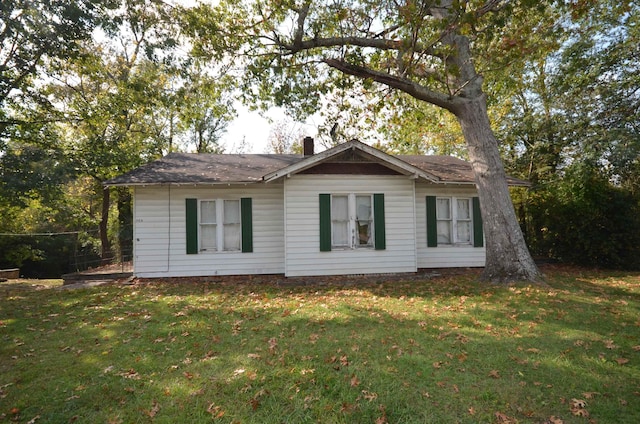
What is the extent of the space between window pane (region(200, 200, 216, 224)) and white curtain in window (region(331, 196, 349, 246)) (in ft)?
13.4

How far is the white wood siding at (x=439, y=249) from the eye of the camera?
42.0ft

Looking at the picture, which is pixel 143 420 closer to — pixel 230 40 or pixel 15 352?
pixel 15 352

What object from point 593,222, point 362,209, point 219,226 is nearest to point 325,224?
point 362,209

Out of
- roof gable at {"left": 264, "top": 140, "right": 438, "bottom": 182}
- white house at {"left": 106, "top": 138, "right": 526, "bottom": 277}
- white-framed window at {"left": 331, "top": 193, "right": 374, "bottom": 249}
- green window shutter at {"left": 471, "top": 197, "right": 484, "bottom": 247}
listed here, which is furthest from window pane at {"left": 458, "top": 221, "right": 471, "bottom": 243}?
white-framed window at {"left": 331, "top": 193, "right": 374, "bottom": 249}

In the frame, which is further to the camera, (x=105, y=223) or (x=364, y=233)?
(x=105, y=223)

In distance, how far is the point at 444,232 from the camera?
1309cm

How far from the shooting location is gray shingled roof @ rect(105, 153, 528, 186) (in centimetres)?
1112

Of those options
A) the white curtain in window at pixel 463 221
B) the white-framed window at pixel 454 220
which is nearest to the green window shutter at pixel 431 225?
the white-framed window at pixel 454 220

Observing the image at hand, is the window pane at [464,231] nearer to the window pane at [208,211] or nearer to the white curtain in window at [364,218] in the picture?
the white curtain in window at [364,218]

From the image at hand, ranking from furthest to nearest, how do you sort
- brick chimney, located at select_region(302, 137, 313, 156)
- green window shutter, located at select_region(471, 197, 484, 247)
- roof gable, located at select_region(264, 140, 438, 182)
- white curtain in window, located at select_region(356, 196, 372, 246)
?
brick chimney, located at select_region(302, 137, 313, 156) → green window shutter, located at select_region(471, 197, 484, 247) → white curtain in window, located at select_region(356, 196, 372, 246) → roof gable, located at select_region(264, 140, 438, 182)

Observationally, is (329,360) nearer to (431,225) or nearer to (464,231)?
(431,225)

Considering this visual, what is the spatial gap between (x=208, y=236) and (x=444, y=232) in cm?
860

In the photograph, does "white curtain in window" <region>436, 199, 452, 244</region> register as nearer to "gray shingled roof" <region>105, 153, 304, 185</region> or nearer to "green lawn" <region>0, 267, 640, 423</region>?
"green lawn" <region>0, 267, 640, 423</region>

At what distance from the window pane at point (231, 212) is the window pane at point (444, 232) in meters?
7.44
